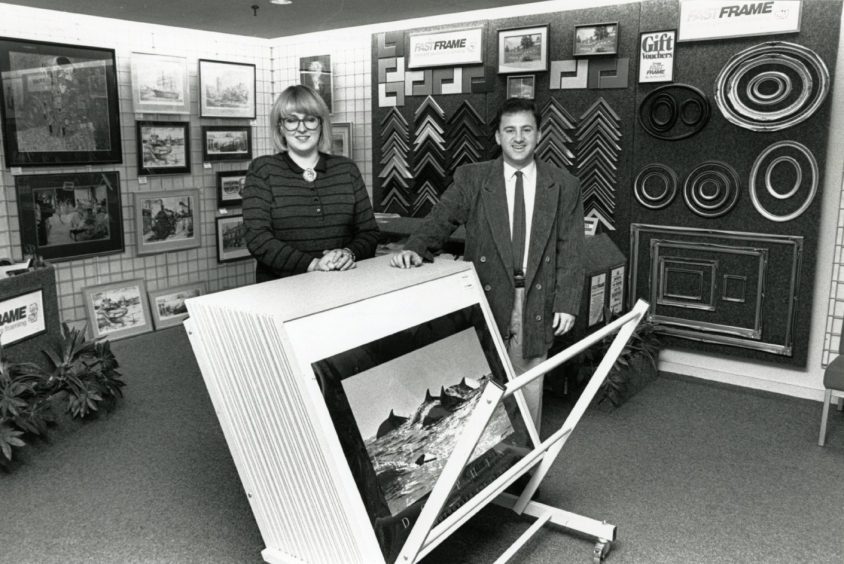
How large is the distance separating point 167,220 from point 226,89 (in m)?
1.15

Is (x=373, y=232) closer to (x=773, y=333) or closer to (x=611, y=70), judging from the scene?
(x=611, y=70)

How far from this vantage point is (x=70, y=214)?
4957mm

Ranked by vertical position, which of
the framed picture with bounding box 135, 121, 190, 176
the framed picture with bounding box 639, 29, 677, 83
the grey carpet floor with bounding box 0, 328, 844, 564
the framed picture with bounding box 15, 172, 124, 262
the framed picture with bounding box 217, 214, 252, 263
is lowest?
the grey carpet floor with bounding box 0, 328, 844, 564

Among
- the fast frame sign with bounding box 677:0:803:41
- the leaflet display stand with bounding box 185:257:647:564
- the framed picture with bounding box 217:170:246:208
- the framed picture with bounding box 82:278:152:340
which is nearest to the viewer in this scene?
the leaflet display stand with bounding box 185:257:647:564

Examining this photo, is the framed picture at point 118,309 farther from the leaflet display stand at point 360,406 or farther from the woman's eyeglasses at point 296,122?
the leaflet display stand at point 360,406

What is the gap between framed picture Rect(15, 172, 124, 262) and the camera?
15.5ft

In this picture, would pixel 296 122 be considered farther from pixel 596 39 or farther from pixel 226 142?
pixel 226 142

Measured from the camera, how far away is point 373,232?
9.75 feet

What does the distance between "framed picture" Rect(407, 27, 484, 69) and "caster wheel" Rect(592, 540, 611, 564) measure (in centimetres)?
334

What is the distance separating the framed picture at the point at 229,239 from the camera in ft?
19.6

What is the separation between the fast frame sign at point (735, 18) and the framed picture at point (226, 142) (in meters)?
3.46

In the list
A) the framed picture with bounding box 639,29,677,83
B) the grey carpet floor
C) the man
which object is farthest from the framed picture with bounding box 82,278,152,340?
the framed picture with bounding box 639,29,677,83

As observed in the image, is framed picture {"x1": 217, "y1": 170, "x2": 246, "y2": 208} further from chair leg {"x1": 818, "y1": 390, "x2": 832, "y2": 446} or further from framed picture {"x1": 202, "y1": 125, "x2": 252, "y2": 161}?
chair leg {"x1": 818, "y1": 390, "x2": 832, "y2": 446}

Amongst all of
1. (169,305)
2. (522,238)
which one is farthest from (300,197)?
(169,305)
